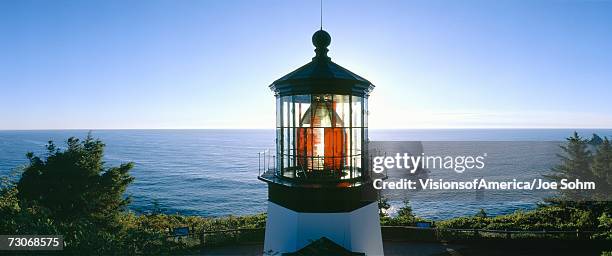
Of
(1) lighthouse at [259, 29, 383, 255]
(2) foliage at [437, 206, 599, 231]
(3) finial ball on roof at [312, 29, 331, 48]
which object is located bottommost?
(2) foliage at [437, 206, 599, 231]

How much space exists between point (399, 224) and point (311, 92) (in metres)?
10.9

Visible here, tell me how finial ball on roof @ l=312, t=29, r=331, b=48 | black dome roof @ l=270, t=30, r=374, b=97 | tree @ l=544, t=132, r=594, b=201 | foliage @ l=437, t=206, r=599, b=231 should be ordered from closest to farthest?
black dome roof @ l=270, t=30, r=374, b=97
finial ball on roof @ l=312, t=29, r=331, b=48
foliage @ l=437, t=206, r=599, b=231
tree @ l=544, t=132, r=594, b=201

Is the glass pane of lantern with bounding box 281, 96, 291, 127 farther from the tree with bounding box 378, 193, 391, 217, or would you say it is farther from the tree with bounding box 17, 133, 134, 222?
the tree with bounding box 378, 193, 391, 217

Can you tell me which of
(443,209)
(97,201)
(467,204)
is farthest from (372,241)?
(467,204)

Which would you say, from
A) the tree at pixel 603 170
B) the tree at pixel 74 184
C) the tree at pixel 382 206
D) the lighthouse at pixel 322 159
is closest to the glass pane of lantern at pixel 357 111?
the lighthouse at pixel 322 159

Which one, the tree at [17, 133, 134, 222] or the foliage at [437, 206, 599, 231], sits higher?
the tree at [17, 133, 134, 222]

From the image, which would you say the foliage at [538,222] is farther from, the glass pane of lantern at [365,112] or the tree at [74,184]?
the tree at [74,184]

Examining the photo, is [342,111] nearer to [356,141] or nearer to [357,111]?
[357,111]

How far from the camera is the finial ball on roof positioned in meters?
6.98

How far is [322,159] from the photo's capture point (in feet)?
22.1

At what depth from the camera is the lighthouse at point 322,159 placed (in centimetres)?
649

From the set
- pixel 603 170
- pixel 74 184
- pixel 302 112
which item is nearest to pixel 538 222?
pixel 302 112

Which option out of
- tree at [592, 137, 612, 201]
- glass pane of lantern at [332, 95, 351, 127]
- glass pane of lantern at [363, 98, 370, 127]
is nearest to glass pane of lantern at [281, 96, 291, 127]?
glass pane of lantern at [332, 95, 351, 127]

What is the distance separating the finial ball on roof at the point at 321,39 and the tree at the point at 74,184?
12266 millimetres
